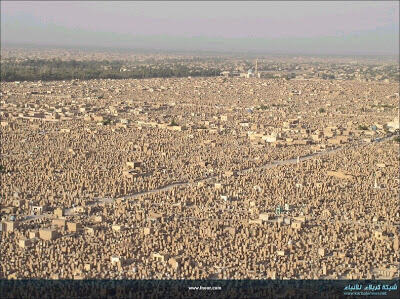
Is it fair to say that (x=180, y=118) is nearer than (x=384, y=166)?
No

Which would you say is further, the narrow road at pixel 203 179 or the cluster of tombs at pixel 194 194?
the narrow road at pixel 203 179

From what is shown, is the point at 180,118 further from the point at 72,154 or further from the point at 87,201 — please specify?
the point at 87,201

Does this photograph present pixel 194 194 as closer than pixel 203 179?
Yes

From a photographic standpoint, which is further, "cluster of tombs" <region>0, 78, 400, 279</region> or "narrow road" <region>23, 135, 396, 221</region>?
"narrow road" <region>23, 135, 396, 221</region>

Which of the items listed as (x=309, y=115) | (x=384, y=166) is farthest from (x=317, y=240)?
(x=309, y=115)

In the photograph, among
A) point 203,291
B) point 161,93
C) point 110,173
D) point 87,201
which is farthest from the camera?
point 161,93

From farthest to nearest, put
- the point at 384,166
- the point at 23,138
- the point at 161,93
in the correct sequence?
the point at 161,93 → the point at 23,138 → the point at 384,166
